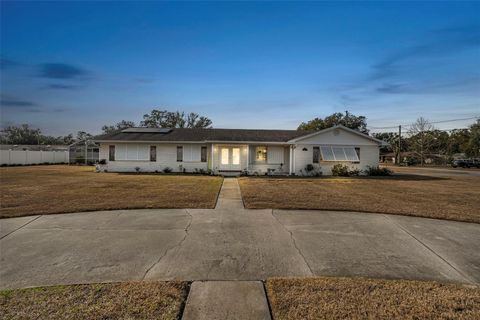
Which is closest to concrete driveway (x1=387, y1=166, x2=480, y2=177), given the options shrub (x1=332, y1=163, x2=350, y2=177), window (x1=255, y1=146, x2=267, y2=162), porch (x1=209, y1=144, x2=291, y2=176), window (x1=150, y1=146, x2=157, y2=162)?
shrub (x1=332, y1=163, x2=350, y2=177)

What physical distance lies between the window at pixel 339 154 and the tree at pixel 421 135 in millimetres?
38023

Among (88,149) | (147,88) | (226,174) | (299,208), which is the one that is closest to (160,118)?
(88,149)

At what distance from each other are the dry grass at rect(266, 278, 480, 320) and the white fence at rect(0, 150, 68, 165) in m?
35.7

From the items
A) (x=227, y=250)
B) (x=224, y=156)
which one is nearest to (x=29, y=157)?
(x=224, y=156)

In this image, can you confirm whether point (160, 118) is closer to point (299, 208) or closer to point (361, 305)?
point (299, 208)

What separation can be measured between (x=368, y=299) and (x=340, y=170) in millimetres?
17474

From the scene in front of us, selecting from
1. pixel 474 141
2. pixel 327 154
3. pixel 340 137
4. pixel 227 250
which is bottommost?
pixel 227 250

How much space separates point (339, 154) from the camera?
63.6 feet

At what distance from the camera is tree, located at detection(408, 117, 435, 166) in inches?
1913

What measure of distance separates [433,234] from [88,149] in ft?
120

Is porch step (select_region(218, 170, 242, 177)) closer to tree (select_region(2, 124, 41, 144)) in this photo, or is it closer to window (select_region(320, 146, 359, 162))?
window (select_region(320, 146, 359, 162))

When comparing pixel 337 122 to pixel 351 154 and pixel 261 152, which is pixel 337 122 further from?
pixel 261 152

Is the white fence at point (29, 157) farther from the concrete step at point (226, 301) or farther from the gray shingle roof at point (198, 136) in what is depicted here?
the concrete step at point (226, 301)

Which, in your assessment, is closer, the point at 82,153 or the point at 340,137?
the point at 340,137
